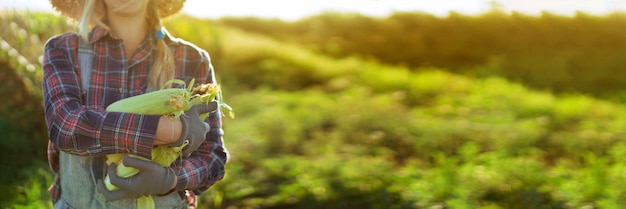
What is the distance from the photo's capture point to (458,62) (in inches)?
394

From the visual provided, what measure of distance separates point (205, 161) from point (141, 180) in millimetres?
221

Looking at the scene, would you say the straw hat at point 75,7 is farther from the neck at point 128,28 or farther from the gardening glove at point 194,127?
the gardening glove at point 194,127

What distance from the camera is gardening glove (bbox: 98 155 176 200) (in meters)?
1.88

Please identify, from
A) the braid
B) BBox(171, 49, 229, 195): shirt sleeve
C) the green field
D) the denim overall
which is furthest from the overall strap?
the green field

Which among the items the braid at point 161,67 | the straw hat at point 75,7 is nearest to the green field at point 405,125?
the straw hat at point 75,7

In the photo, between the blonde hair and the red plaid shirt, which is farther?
the blonde hair

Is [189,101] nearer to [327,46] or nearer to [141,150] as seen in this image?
[141,150]

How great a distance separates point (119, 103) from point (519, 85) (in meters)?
6.41

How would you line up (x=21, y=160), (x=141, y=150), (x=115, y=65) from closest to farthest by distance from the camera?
1. (x=141, y=150)
2. (x=115, y=65)
3. (x=21, y=160)

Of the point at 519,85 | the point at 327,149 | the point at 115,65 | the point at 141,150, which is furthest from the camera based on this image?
the point at 519,85

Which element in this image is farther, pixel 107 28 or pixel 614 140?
pixel 614 140

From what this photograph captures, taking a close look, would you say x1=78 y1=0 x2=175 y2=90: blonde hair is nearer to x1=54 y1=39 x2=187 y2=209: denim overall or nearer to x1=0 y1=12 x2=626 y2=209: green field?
x1=54 y1=39 x2=187 y2=209: denim overall

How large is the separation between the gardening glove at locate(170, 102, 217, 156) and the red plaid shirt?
0.22 feet

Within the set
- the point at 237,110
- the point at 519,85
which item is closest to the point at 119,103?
the point at 237,110
